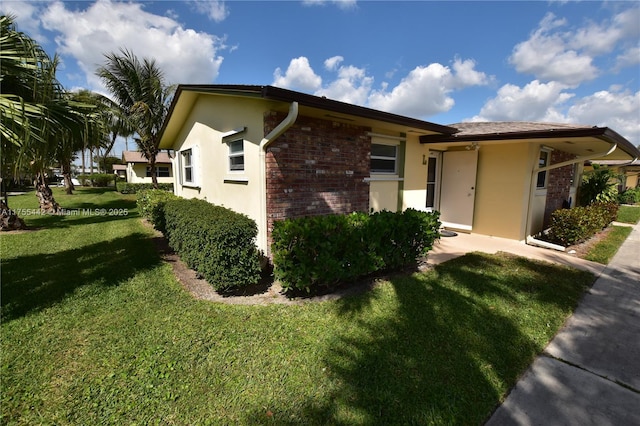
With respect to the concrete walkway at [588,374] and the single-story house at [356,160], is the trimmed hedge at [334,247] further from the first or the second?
the concrete walkway at [588,374]

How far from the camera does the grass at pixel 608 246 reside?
20.6ft

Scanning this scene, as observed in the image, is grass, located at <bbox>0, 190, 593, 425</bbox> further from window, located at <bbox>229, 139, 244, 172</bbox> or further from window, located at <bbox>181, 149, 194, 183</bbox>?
window, located at <bbox>181, 149, 194, 183</bbox>

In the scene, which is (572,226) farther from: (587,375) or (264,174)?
(264,174)

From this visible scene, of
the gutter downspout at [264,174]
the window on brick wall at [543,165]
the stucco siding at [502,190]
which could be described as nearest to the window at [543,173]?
the window on brick wall at [543,165]

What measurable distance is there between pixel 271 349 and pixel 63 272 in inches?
194

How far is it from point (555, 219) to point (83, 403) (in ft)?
32.3

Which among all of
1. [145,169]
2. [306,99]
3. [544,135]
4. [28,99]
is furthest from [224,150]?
Answer: [145,169]

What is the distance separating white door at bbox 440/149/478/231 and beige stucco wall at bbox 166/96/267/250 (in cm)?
640

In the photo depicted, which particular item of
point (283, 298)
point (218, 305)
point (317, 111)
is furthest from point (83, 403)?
point (317, 111)

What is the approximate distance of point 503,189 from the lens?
775cm

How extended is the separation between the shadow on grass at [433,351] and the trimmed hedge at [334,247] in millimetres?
469

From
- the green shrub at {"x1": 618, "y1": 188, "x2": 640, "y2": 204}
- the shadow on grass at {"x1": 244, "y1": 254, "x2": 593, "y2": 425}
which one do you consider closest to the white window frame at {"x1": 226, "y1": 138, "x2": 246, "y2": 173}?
the shadow on grass at {"x1": 244, "y1": 254, "x2": 593, "y2": 425}

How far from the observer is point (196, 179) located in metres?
8.26

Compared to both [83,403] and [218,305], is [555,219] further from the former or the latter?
[83,403]
